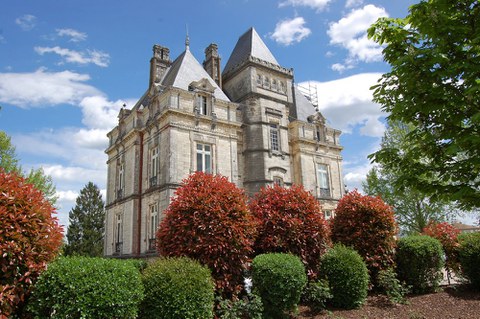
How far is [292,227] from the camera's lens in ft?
31.6

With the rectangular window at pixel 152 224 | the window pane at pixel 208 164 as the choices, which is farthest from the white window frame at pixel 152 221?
the window pane at pixel 208 164

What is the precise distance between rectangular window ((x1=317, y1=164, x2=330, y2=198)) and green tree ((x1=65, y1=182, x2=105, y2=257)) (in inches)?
940

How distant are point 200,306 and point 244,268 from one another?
201 cm

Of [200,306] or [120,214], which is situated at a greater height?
[120,214]

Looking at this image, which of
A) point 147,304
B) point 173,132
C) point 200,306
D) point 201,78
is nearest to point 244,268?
point 200,306

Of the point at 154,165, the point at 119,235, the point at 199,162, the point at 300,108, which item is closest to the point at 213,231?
the point at 199,162

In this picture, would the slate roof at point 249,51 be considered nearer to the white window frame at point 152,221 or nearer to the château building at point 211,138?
the château building at point 211,138

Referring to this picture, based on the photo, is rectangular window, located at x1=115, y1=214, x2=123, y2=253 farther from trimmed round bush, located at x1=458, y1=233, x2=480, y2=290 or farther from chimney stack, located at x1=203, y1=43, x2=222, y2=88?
trimmed round bush, located at x1=458, y1=233, x2=480, y2=290

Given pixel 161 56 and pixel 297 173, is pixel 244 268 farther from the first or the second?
pixel 161 56

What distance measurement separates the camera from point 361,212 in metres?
11.2

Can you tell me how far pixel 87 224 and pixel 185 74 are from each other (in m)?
24.0

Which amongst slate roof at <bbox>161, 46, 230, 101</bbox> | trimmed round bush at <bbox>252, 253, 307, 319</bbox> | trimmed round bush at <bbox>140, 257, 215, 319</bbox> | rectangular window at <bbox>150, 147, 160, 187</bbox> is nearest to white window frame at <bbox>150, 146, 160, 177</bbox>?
rectangular window at <bbox>150, 147, 160, 187</bbox>

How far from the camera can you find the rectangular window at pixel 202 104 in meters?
20.7

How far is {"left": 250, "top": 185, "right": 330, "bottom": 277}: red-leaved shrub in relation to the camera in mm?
9586
